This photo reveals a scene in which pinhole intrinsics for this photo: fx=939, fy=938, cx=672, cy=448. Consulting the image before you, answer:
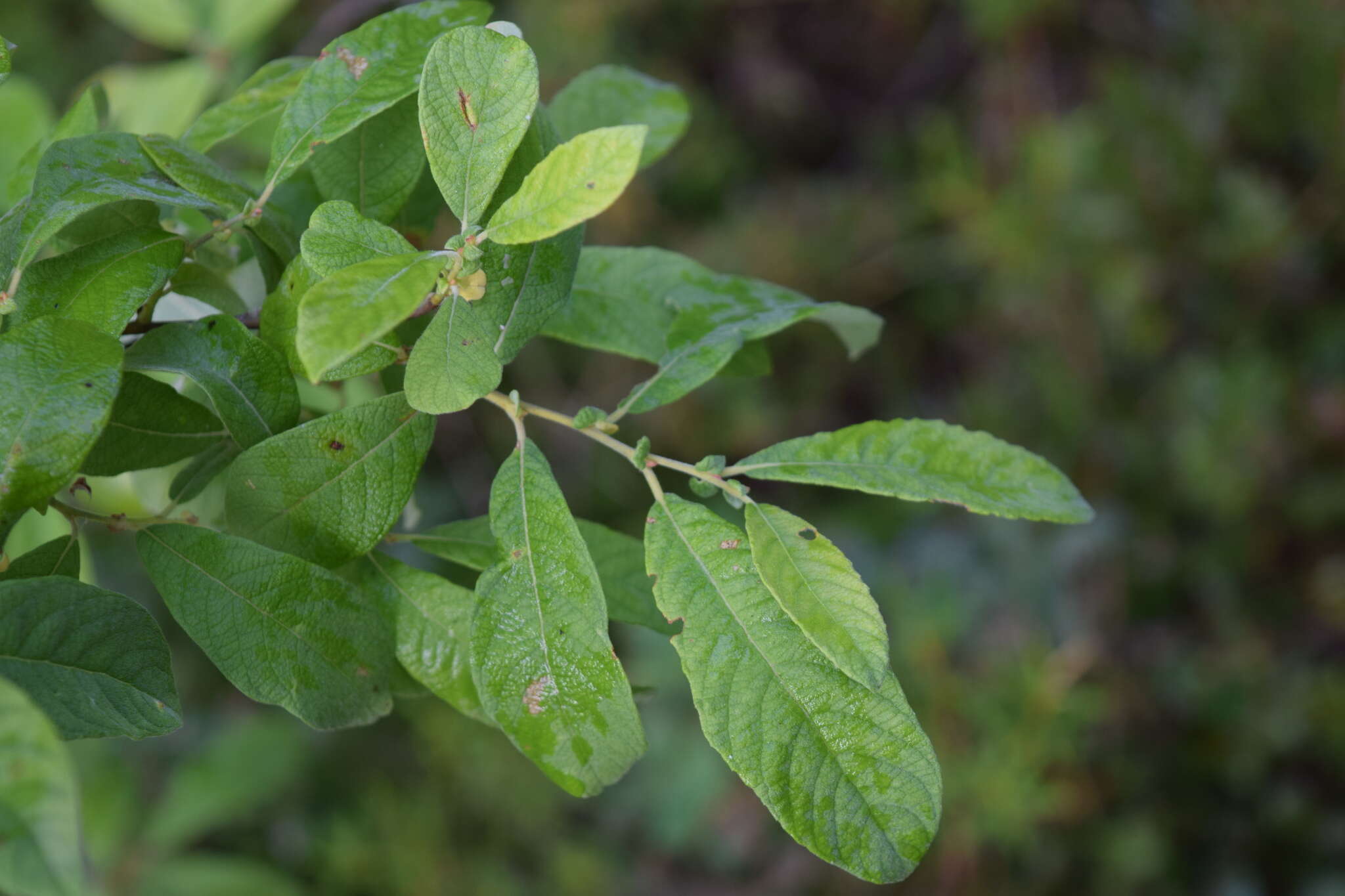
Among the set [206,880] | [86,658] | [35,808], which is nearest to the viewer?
[35,808]

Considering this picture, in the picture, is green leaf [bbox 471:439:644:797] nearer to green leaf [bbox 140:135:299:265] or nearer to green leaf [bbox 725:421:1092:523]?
green leaf [bbox 725:421:1092:523]

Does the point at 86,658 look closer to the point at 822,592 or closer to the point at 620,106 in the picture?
the point at 822,592

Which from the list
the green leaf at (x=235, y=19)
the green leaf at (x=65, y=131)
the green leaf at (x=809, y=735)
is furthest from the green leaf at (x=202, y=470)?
the green leaf at (x=235, y=19)

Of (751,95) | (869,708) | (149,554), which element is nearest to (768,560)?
(869,708)

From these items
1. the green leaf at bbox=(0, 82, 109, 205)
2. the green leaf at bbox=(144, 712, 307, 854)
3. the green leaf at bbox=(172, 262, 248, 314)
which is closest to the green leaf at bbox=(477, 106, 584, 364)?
the green leaf at bbox=(172, 262, 248, 314)

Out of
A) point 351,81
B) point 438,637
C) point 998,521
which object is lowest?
point 998,521

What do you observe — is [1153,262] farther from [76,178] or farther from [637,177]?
[76,178]

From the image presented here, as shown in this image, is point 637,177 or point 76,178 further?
point 637,177

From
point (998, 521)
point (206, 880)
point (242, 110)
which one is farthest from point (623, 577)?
point (206, 880)

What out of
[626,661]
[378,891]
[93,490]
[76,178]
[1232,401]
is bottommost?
[378,891]
